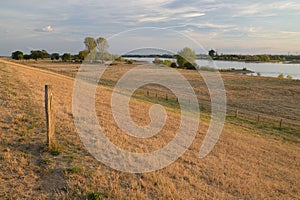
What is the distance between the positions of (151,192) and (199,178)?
8.12 ft

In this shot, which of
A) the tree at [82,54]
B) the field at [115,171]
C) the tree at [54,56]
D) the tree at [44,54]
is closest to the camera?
the field at [115,171]

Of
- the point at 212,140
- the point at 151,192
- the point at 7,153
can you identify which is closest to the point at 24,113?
the point at 7,153

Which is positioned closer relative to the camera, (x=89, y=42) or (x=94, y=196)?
(x=94, y=196)

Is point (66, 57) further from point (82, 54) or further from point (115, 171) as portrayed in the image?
point (115, 171)

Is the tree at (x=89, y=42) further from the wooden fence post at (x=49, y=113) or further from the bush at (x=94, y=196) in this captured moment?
the bush at (x=94, y=196)

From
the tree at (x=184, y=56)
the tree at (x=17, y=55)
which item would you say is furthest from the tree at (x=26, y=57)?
the tree at (x=184, y=56)

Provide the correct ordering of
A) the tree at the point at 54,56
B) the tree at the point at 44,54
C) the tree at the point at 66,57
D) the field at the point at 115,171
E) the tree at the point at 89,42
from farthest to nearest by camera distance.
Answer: the tree at the point at 54,56 < the tree at the point at 44,54 < the tree at the point at 66,57 < the tree at the point at 89,42 < the field at the point at 115,171

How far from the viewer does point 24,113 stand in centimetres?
1152

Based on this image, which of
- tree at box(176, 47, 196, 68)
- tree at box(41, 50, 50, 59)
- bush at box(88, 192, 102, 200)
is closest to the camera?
bush at box(88, 192, 102, 200)

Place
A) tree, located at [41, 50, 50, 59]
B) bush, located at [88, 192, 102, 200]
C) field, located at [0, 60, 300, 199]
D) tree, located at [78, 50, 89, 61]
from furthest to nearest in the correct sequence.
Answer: tree, located at [41, 50, 50, 59] → tree, located at [78, 50, 89, 61] → field, located at [0, 60, 300, 199] → bush, located at [88, 192, 102, 200]

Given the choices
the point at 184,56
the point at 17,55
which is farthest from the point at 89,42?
the point at 184,56

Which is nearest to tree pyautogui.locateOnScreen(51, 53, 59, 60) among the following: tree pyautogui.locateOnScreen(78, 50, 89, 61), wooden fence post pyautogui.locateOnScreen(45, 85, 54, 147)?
tree pyautogui.locateOnScreen(78, 50, 89, 61)

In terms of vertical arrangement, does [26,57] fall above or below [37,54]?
below

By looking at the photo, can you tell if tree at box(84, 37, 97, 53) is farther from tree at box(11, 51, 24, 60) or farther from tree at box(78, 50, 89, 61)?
tree at box(11, 51, 24, 60)
